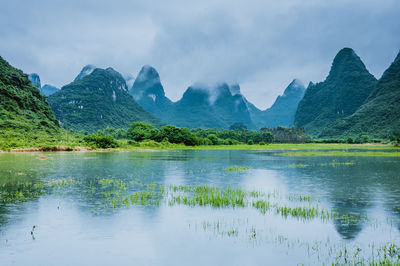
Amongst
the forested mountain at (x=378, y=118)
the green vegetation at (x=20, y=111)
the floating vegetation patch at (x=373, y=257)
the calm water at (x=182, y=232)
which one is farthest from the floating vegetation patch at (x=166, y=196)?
the forested mountain at (x=378, y=118)

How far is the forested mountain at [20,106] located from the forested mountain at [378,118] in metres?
139

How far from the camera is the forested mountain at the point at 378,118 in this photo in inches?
5979

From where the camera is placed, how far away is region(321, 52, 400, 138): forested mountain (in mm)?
151875

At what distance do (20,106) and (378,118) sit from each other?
164312 millimetres

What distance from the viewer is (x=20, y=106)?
101438 millimetres

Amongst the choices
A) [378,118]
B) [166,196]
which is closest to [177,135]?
[166,196]

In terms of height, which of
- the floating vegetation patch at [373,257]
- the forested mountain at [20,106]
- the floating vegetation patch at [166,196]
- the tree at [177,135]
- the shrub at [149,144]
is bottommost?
the floating vegetation patch at [373,257]

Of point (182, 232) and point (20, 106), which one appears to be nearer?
point (182, 232)

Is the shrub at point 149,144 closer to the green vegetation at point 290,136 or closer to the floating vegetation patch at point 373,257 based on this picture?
the green vegetation at point 290,136

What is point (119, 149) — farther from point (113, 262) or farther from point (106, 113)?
point (106, 113)

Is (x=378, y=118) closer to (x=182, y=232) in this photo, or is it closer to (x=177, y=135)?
(x=177, y=135)

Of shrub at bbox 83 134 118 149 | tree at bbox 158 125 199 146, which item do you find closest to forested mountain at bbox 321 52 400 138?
tree at bbox 158 125 199 146

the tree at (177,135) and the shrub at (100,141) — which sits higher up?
the tree at (177,135)

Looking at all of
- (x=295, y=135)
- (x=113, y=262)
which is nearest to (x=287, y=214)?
(x=113, y=262)
